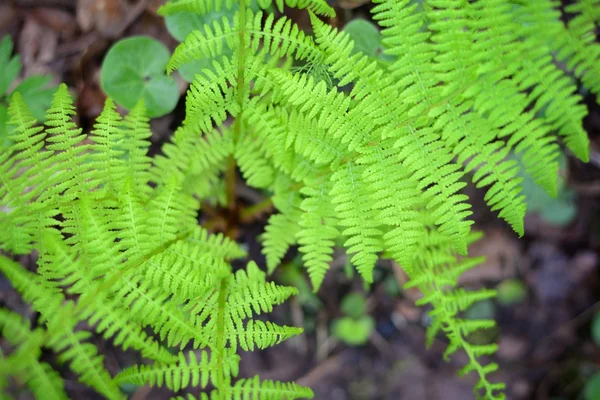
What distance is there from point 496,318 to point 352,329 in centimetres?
134

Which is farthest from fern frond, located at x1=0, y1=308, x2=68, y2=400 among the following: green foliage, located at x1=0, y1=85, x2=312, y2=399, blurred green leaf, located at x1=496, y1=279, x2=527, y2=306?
blurred green leaf, located at x1=496, y1=279, x2=527, y2=306

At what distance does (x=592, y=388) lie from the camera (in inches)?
144

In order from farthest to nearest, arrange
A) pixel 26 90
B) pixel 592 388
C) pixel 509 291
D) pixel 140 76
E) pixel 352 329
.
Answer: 1. pixel 509 291
2. pixel 352 329
3. pixel 592 388
4. pixel 140 76
5. pixel 26 90

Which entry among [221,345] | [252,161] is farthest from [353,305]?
[221,345]

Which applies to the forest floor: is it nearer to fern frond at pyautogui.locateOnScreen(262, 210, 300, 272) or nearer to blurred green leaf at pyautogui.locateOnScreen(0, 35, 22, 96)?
fern frond at pyautogui.locateOnScreen(262, 210, 300, 272)

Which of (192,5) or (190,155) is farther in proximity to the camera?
(190,155)

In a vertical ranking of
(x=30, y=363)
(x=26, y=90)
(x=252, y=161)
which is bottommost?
(x=30, y=363)

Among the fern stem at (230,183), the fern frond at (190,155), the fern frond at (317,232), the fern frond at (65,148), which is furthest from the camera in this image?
the fern stem at (230,183)

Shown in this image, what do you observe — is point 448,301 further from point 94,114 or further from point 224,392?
point 94,114

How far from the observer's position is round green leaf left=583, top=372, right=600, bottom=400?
11.9ft

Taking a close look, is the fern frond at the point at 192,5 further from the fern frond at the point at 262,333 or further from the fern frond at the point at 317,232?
the fern frond at the point at 262,333

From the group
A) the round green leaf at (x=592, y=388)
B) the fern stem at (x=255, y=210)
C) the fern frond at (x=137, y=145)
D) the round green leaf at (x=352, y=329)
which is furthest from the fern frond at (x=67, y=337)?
the round green leaf at (x=592, y=388)

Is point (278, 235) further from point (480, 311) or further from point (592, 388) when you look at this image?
point (592, 388)

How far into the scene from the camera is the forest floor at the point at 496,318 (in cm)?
370
